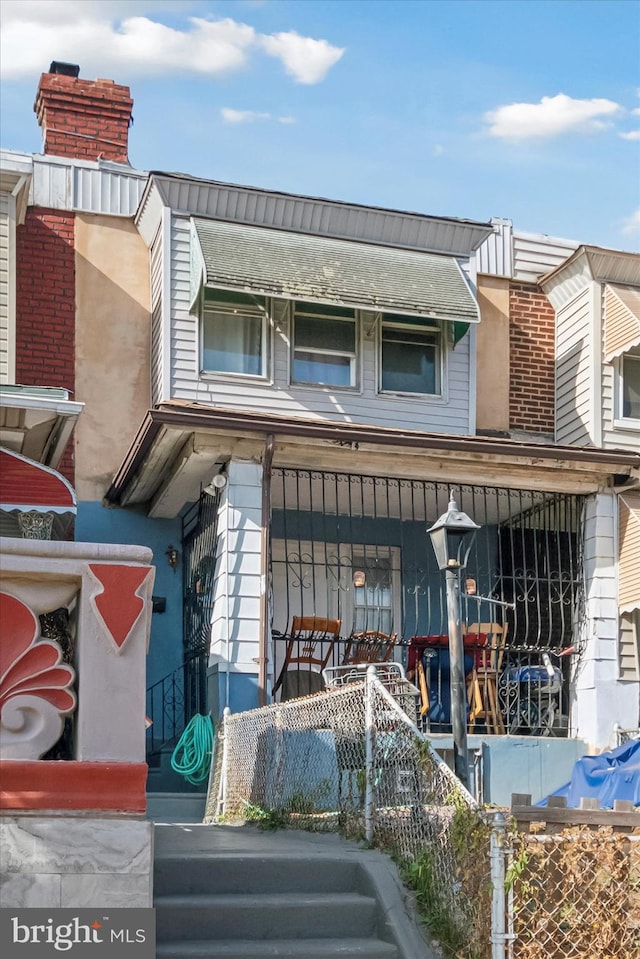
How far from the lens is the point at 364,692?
789 centimetres

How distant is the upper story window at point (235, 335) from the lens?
13.5 m

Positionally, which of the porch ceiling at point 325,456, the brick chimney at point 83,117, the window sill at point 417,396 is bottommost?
the porch ceiling at point 325,456

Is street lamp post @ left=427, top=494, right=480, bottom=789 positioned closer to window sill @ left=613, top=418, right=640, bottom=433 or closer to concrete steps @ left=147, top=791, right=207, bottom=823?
concrete steps @ left=147, top=791, right=207, bottom=823

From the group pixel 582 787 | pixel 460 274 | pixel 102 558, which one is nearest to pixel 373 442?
pixel 460 274

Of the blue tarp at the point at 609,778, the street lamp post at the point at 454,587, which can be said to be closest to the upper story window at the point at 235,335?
the street lamp post at the point at 454,587

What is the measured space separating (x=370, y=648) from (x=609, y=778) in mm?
4020

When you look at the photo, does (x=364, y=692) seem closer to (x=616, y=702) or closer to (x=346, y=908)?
(x=346, y=908)

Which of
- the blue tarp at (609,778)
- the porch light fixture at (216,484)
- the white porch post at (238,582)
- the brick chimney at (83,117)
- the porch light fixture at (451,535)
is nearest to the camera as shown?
the porch light fixture at (451,535)

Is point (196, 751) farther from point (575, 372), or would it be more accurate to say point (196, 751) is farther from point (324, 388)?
point (575, 372)

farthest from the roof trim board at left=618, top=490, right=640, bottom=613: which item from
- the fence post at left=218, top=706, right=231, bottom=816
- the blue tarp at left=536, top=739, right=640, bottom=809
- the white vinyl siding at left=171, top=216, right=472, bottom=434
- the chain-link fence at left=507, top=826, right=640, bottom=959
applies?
the chain-link fence at left=507, top=826, right=640, bottom=959

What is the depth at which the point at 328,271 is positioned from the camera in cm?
1361

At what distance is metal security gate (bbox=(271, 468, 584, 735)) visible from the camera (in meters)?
13.5

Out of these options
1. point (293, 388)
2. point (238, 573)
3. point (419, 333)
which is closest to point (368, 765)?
point (238, 573)

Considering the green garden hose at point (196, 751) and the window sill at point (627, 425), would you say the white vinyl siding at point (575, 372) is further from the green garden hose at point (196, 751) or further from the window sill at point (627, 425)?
the green garden hose at point (196, 751)
